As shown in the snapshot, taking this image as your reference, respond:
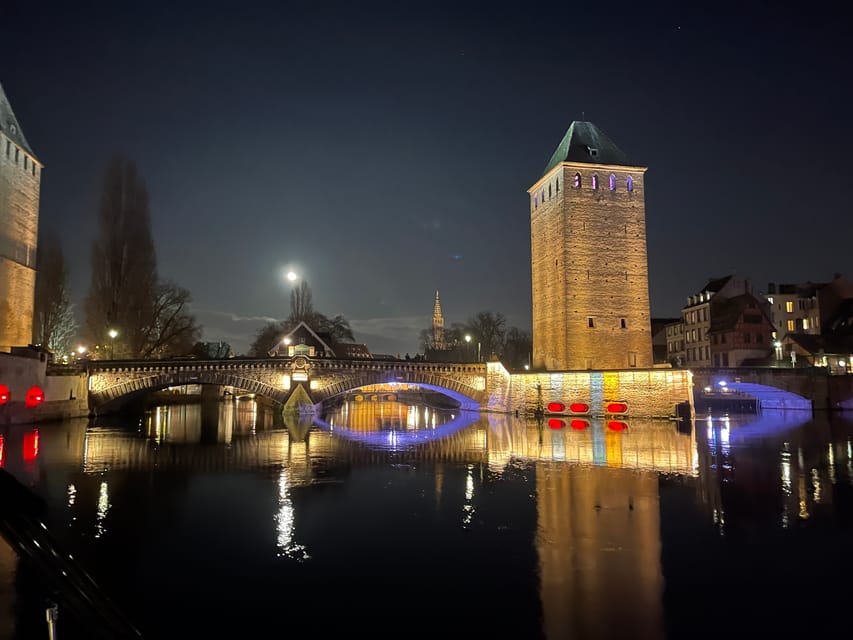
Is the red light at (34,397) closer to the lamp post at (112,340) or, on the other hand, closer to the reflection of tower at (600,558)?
the lamp post at (112,340)

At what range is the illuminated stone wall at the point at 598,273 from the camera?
4347cm

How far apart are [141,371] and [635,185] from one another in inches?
1531

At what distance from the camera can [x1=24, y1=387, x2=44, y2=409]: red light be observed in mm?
30750

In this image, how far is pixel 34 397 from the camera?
31.3m

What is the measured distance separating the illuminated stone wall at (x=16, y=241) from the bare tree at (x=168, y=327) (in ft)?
28.8

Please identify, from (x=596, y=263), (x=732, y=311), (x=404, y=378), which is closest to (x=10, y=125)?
(x=404, y=378)

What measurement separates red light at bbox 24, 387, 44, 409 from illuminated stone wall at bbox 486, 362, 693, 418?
2881 centimetres

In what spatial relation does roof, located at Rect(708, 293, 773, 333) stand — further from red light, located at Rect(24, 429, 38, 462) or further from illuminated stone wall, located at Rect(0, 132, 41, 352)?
illuminated stone wall, located at Rect(0, 132, 41, 352)

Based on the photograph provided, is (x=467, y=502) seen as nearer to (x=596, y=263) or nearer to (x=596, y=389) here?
(x=596, y=389)

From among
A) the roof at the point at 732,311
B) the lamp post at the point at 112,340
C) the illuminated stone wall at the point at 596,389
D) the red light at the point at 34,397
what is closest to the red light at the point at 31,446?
the red light at the point at 34,397

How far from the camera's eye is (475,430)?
30.9m

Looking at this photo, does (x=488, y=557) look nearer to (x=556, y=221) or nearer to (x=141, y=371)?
(x=141, y=371)

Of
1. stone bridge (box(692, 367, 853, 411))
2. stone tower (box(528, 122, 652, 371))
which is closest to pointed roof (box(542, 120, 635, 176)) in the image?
stone tower (box(528, 122, 652, 371))

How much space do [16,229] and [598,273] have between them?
43.3 m
